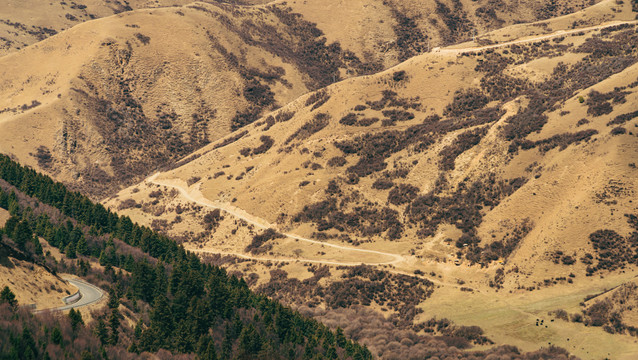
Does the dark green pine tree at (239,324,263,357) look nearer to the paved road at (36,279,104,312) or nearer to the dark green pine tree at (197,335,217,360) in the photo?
the dark green pine tree at (197,335,217,360)

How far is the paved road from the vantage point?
55662 millimetres

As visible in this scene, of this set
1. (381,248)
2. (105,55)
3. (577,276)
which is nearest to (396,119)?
(381,248)

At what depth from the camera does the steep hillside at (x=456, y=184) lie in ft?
283

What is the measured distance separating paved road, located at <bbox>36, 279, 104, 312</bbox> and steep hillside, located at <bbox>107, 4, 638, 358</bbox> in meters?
37.1

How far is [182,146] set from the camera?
182 meters

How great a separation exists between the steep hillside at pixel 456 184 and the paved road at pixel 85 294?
1461 inches

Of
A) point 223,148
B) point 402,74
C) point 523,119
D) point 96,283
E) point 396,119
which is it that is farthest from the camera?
point 223,148

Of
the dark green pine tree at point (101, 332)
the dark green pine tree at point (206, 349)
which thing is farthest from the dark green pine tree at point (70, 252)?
the dark green pine tree at point (101, 332)

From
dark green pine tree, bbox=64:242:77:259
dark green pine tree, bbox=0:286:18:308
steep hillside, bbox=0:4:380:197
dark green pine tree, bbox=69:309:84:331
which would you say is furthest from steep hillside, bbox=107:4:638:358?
dark green pine tree, bbox=0:286:18:308

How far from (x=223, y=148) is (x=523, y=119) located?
74304 millimetres

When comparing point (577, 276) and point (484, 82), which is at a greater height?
point (484, 82)

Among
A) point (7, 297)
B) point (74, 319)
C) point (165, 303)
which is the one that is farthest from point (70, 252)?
point (7, 297)

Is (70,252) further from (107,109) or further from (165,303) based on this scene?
(107,109)

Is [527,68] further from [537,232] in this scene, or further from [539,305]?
[539,305]
